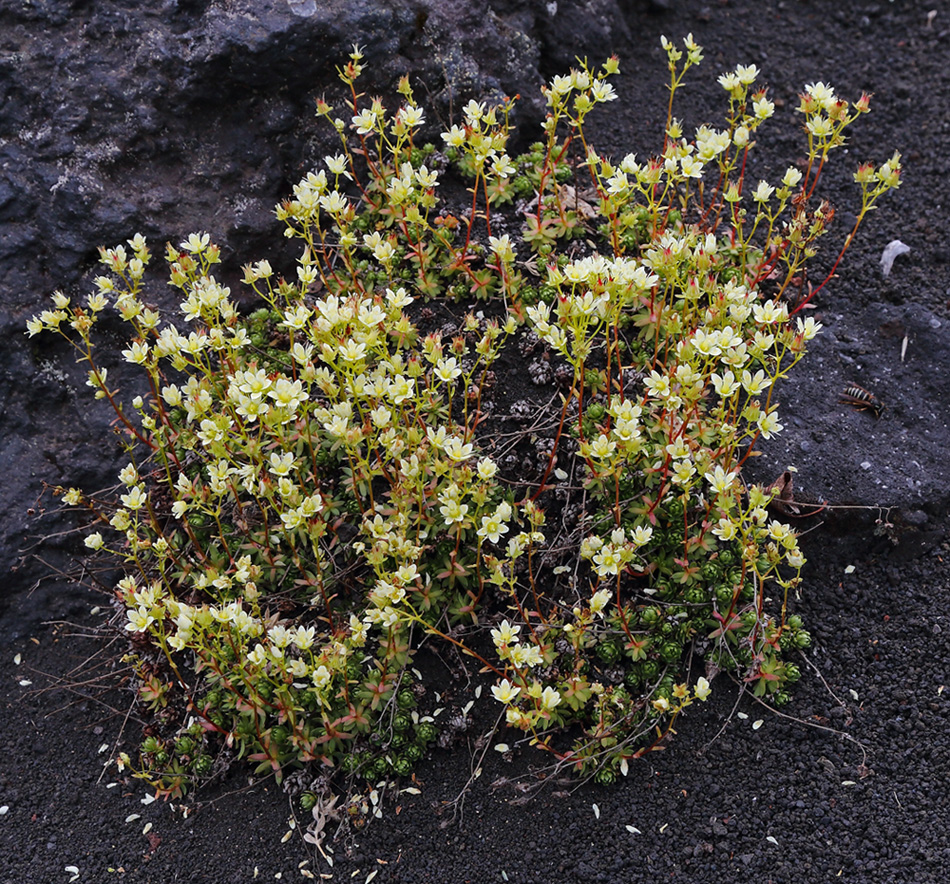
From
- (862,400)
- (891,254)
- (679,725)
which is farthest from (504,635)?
(891,254)

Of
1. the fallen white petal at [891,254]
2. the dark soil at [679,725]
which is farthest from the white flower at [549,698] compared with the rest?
the fallen white petal at [891,254]

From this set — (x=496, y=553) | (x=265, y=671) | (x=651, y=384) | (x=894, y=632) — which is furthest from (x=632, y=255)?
(x=265, y=671)

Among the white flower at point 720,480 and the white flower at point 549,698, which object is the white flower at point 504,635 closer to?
the white flower at point 549,698

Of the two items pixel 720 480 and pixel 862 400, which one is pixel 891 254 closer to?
pixel 862 400

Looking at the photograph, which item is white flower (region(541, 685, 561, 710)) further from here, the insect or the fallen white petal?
the fallen white petal

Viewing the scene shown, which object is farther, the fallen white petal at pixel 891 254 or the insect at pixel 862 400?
the fallen white petal at pixel 891 254

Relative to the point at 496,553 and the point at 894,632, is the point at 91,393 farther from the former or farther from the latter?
the point at 894,632
